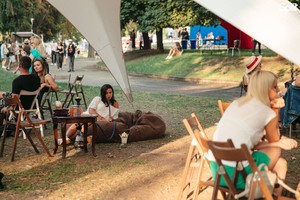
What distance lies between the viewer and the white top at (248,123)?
5.08 meters

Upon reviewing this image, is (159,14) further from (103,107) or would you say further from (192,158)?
(192,158)

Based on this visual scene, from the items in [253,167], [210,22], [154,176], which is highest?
[210,22]

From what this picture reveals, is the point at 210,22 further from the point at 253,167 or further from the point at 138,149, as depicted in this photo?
the point at 253,167

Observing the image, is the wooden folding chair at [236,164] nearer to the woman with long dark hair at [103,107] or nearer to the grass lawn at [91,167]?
the grass lawn at [91,167]

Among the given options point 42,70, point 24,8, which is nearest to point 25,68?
point 42,70

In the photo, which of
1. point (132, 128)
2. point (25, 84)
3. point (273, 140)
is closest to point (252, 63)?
point (132, 128)

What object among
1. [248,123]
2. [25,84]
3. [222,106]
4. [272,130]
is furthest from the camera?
[25,84]

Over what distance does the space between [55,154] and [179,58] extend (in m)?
22.4

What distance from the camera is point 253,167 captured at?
460 centimetres

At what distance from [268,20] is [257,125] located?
135 cm

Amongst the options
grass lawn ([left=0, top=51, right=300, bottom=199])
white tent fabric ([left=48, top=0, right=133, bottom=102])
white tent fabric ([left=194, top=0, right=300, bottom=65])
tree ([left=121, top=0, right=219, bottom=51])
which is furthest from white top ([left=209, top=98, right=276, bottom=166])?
tree ([left=121, top=0, right=219, bottom=51])

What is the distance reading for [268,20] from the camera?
229 inches

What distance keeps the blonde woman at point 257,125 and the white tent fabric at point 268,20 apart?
2.21ft

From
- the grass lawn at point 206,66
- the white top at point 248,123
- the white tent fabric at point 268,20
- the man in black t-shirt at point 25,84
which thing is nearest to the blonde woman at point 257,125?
the white top at point 248,123
